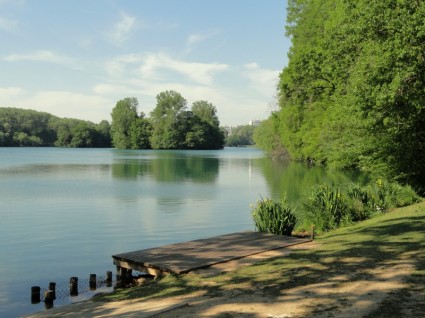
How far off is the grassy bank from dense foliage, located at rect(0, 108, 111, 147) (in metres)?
158

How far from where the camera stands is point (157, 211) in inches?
989

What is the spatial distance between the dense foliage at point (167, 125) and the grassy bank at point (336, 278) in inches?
4736

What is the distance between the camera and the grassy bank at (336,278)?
6902 mm

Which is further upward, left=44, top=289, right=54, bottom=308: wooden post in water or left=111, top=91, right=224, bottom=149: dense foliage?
left=111, top=91, right=224, bottom=149: dense foliage

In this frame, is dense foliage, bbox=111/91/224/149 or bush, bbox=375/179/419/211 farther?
dense foliage, bbox=111/91/224/149

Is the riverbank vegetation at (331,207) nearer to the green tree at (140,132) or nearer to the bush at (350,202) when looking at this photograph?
the bush at (350,202)

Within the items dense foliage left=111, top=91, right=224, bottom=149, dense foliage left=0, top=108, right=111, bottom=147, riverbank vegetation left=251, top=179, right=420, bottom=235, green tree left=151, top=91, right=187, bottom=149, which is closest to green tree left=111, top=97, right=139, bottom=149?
dense foliage left=111, top=91, right=224, bottom=149

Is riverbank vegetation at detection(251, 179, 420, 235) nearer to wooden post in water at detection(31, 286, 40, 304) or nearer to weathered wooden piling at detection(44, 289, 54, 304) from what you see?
weathered wooden piling at detection(44, 289, 54, 304)

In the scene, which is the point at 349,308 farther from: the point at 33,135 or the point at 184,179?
the point at 33,135

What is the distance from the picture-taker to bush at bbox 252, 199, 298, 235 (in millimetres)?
15148

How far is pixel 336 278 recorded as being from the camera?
8289mm

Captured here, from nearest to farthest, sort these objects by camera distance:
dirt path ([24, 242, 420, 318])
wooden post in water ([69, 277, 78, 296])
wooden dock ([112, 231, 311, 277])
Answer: dirt path ([24, 242, 420, 318]) → wooden dock ([112, 231, 311, 277]) → wooden post in water ([69, 277, 78, 296])

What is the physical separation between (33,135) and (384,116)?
566 ft

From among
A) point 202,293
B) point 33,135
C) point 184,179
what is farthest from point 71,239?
point 33,135
